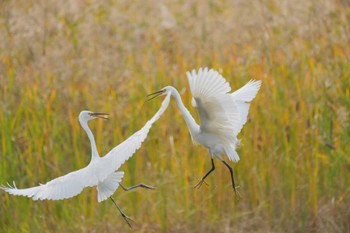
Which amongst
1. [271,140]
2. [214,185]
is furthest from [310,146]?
[214,185]

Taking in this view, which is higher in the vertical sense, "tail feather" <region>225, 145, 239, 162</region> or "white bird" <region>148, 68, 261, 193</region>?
"white bird" <region>148, 68, 261, 193</region>

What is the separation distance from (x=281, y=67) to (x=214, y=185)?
98 cm

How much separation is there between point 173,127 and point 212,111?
189cm

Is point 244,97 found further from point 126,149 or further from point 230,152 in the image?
point 126,149

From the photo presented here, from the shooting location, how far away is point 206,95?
3344 millimetres

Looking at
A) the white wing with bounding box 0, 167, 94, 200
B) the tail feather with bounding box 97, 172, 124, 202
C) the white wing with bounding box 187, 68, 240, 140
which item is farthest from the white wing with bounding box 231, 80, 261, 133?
the white wing with bounding box 0, 167, 94, 200

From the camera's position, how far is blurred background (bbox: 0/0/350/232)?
191 inches

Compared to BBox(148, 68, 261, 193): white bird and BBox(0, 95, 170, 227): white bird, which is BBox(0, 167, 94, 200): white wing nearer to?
BBox(0, 95, 170, 227): white bird

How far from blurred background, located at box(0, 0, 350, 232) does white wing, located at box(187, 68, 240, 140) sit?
130cm

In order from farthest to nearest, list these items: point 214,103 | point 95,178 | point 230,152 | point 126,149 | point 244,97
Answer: point 244,97, point 230,152, point 214,103, point 95,178, point 126,149

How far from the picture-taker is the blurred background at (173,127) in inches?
191

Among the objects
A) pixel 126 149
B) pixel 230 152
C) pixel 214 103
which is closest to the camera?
pixel 126 149

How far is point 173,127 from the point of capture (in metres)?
5.34

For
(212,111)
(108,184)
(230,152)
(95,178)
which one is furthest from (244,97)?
(95,178)
